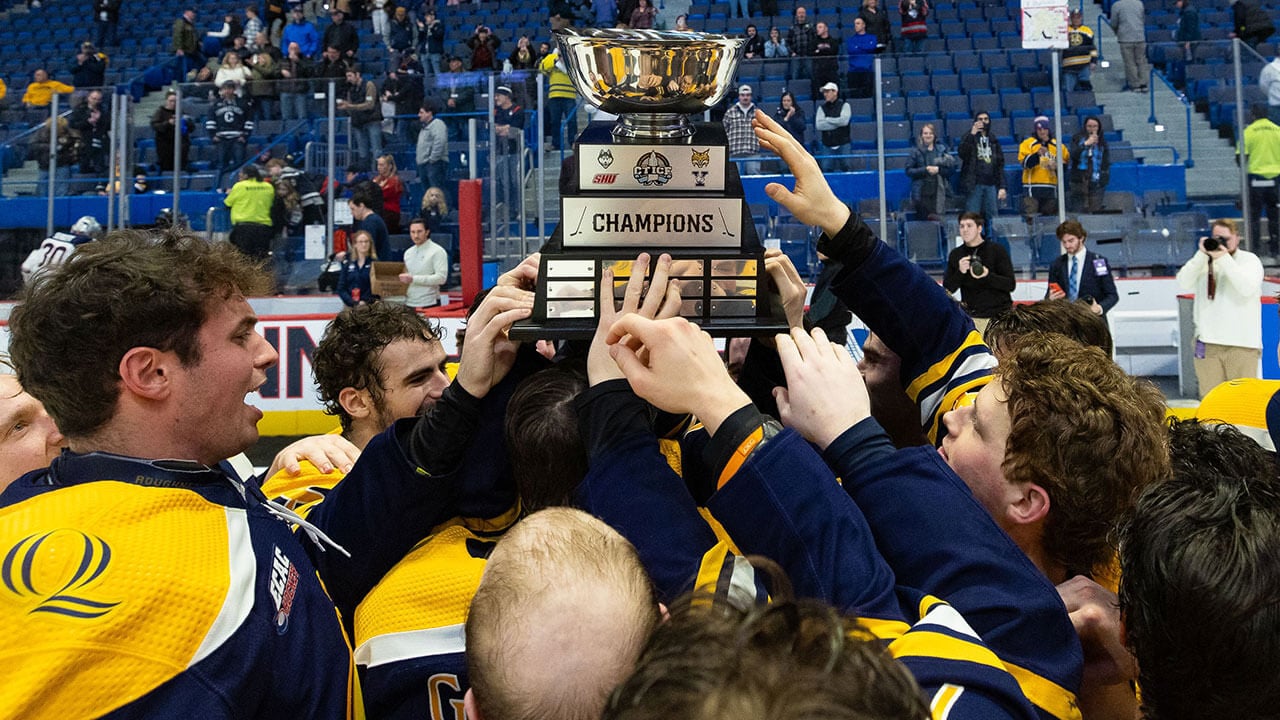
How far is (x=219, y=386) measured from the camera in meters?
1.64

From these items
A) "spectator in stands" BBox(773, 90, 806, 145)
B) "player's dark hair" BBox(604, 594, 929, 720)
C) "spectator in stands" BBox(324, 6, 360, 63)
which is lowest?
"player's dark hair" BBox(604, 594, 929, 720)

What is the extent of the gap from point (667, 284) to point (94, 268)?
836 mm

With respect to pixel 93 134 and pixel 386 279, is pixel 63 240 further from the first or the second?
pixel 386 279

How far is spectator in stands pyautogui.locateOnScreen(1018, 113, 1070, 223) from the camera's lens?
28.0 ft

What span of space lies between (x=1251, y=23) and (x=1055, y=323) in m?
13.1

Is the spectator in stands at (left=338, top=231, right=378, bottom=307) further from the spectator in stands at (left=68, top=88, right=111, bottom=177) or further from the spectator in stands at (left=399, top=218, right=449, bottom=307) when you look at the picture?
the spectator in stands at (left=68, top=88, right=111, bottom=177)

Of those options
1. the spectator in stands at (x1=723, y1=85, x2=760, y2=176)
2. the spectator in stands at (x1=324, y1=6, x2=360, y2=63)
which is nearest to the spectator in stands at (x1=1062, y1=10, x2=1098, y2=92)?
the spectator in stands at (x1=723, y1=85, x2=760, y2=176)

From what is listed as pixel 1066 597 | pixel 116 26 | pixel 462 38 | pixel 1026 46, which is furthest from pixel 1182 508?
pixel 116 26

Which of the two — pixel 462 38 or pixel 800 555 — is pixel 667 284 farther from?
pixel 462 38

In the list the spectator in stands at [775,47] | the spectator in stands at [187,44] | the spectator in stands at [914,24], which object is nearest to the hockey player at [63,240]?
the spectator in stands at [187,44]

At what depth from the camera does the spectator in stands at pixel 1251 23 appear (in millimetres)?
13281

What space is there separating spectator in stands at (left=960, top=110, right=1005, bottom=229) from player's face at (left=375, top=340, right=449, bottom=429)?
6681 mm

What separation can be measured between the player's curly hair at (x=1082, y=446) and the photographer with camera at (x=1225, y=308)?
6852 mm

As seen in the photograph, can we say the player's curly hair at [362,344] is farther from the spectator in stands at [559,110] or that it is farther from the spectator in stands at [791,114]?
the spectator in stands at [791,114]
